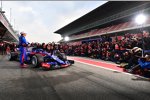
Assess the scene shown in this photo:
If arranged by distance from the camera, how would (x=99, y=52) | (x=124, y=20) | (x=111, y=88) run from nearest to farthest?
(x=111, y=88) < (x=99, y=52) < (x=124, y=20)

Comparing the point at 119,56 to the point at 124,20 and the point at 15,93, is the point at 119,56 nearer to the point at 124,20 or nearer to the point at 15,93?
the point at 15,93

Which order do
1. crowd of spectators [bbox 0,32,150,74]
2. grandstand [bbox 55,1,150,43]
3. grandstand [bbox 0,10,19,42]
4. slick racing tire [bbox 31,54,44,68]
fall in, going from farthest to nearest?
grandstand [bbox 55,1,150,43] → grandstand [bbox 0,10,19,42] → crowd of spectators [bbox 0,32,150,74] → slick racing tire [bbox 31,54,44,68]

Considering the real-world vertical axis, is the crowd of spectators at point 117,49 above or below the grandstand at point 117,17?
below

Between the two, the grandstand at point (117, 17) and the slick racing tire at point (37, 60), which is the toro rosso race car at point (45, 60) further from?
the grandstand at point (117, 17)

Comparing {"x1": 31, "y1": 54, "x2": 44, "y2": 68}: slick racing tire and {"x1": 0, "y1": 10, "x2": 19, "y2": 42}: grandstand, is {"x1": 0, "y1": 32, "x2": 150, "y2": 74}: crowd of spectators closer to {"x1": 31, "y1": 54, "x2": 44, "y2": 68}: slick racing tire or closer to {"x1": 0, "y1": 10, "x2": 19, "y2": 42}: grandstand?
{"x1": 31, "y1": 54, "x2": 44, "y2": 68}: slick racing tire

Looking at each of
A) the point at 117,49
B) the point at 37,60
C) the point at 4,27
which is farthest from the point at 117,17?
the point at 37,60

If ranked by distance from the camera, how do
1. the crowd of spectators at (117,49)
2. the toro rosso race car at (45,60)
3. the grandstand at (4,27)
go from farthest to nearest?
the grandstand at (4,27) → the crowd of spectators at (117,49) → the toro rosso race car at (45,60)

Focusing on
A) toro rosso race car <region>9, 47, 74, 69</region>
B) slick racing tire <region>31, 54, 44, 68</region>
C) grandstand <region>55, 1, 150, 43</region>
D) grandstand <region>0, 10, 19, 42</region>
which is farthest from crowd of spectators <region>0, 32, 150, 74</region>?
grandstand <region>0, 10, 19, 42</region>

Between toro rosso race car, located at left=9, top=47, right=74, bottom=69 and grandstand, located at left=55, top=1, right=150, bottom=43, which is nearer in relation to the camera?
toro rosso race car, located at left=9, top=47, right=74, bottom=69

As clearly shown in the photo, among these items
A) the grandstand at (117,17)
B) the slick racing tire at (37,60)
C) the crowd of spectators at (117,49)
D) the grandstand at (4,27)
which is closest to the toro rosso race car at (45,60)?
the slick racing tire at (37,60)

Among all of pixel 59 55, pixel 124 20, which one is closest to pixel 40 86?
pixel 59 55

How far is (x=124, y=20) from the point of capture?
2358 centimetres

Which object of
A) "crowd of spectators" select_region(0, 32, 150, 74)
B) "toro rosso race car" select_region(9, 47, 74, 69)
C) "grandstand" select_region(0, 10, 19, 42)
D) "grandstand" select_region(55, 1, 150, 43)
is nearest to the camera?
"toro rosso race car" select_region(9, 47, 74, 69)

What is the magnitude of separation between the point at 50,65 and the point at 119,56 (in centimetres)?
615
